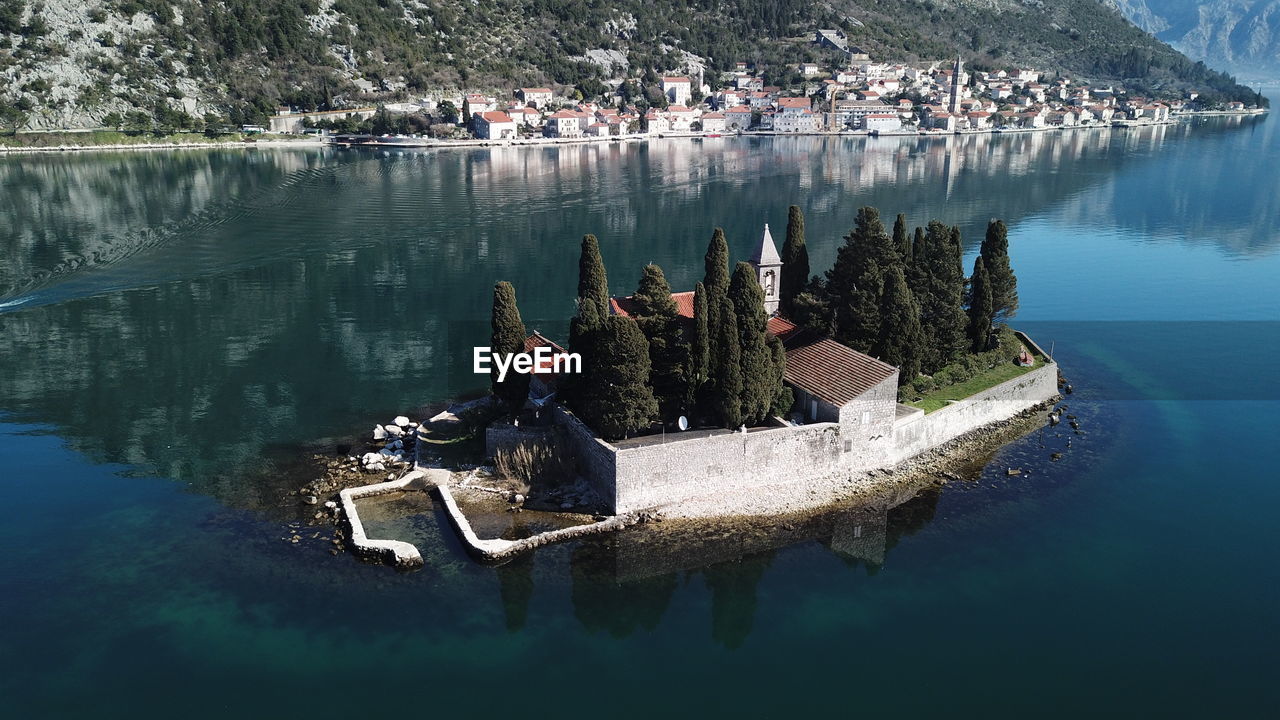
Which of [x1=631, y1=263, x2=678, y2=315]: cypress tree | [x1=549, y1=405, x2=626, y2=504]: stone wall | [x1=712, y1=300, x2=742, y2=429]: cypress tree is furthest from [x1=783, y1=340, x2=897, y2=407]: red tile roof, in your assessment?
[x1=549, y1=405, x2=626, y2=504]: stone wall

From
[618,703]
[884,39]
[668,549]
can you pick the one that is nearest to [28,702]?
[618,703]

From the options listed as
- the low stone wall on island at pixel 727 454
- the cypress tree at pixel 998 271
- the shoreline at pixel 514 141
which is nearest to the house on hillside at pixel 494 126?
the shoreline at pixel 514 141

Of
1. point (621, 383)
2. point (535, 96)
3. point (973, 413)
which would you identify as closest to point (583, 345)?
point (621, 383)

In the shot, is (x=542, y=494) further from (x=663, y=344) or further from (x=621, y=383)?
(x=663, y=344)

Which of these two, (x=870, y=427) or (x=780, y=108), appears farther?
(x=780, y=108)

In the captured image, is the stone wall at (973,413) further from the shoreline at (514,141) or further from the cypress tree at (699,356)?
the shoreline at (514,141)
